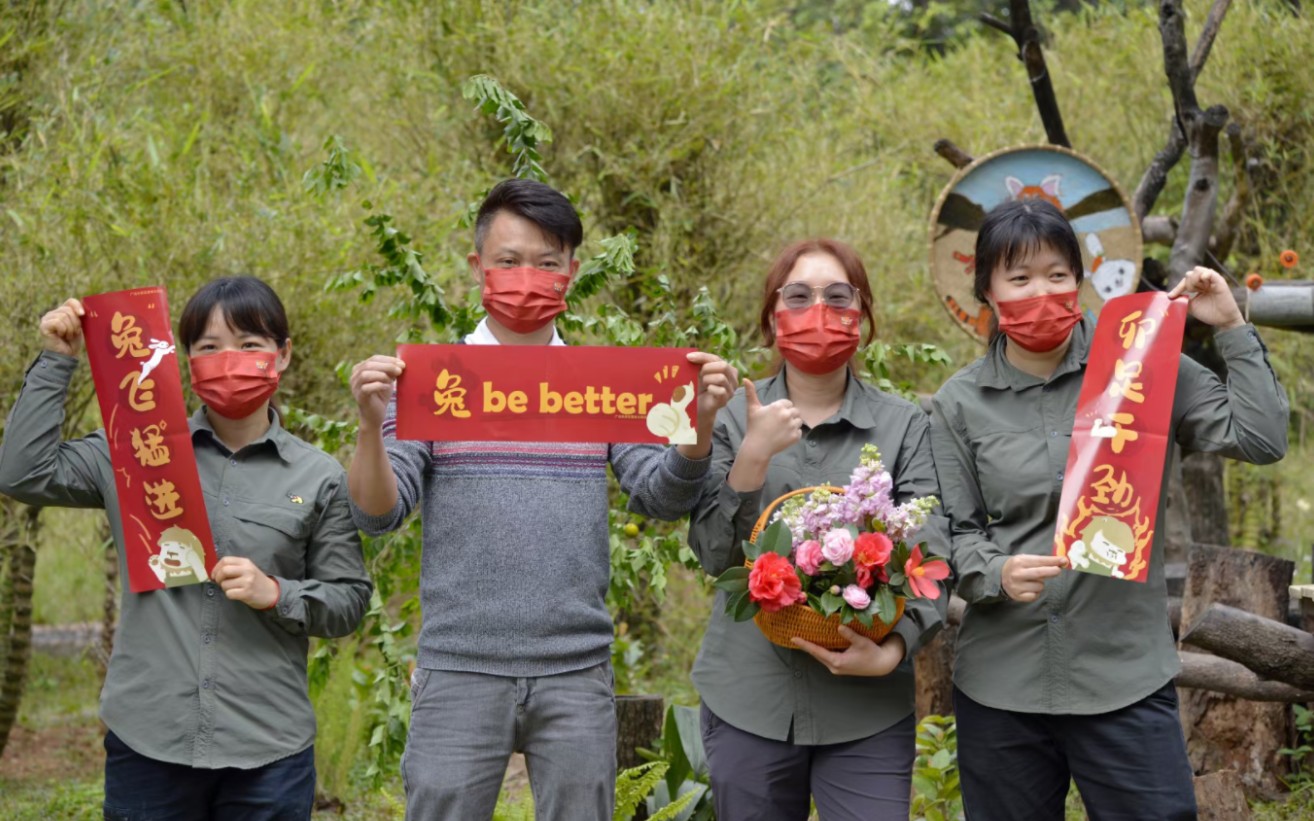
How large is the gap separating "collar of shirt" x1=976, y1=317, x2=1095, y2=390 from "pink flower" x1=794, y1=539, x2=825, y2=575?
2.18ft

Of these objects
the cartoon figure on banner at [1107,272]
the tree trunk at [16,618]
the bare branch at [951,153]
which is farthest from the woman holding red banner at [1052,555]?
the tree trunk at [16,618]

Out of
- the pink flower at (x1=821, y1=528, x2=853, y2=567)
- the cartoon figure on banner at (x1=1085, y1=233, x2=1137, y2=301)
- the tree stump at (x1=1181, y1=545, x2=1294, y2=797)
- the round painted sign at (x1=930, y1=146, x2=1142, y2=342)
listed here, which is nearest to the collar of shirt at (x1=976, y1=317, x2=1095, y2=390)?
the pink flower at (x1=821, y1=528, x2=853, y2=567)

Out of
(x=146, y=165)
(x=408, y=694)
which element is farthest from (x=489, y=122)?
(x=408, y=694)

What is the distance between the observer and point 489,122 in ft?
26.6

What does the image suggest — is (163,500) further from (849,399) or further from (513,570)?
(849,399)

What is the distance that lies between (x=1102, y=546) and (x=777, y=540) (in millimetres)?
706

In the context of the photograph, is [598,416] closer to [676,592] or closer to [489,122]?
[489,122]

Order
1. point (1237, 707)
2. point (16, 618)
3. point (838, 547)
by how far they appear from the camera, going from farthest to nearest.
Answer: point (16, 618)
point (1237, 707)
point (838, 547)

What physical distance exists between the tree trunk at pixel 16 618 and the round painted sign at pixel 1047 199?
450 cm

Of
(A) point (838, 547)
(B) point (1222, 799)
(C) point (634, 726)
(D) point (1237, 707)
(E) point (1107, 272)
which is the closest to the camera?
(A) point (838, 547)

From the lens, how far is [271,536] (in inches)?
123

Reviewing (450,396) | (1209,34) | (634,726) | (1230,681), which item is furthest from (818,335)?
(1209,34)

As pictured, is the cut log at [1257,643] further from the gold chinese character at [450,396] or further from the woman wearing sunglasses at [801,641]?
the gold chinese character at [450,396]

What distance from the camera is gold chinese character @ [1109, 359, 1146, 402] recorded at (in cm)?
302
